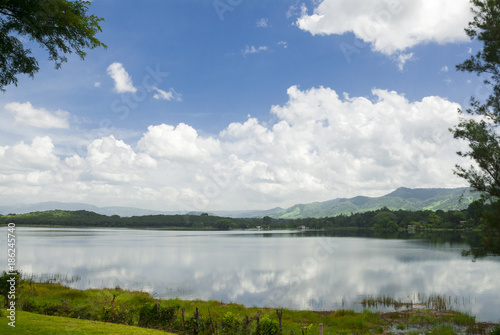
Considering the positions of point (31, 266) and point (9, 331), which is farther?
point (31, 266)

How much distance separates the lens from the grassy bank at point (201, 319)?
516 inches

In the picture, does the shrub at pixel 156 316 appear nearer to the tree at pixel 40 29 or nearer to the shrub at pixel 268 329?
the shrub at pixel 268 329

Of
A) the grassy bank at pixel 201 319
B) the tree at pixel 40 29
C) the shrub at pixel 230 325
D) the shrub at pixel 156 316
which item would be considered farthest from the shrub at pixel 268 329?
the tree at pixel 40 29

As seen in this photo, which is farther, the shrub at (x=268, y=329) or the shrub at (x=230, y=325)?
the shrub at (x=230, y=325)

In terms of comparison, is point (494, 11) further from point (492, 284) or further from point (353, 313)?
point (492, 284)

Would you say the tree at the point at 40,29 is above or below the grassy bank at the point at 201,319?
above

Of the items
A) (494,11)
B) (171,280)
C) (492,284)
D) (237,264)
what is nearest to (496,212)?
(494,11)

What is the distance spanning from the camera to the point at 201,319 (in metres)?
14.8

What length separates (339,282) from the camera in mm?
36938

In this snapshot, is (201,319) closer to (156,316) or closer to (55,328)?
(156,316)

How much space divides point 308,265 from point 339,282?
12.4 metres

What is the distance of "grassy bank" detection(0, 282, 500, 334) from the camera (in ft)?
43.0

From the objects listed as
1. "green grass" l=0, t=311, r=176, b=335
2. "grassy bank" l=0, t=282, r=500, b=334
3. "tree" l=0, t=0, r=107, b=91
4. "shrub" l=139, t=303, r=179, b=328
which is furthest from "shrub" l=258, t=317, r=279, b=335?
"tree" l=0, t=0, r=107, b=91

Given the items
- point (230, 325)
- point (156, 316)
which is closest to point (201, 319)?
point (230, 325)
